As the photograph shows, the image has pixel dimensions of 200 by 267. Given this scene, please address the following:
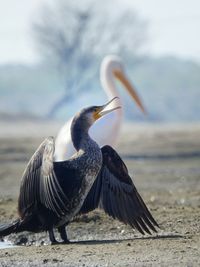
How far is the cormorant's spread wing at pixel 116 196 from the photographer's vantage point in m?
11.9

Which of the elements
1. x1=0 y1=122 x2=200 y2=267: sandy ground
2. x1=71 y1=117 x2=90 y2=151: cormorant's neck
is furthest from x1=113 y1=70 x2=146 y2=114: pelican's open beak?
x1=71 y1=117 x2=90 y2=151: cormorant's neck

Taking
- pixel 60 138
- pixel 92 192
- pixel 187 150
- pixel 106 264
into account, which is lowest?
pixel 106 264

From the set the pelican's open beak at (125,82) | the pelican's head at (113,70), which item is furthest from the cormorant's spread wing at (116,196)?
the pelican's open beak at (125,82)

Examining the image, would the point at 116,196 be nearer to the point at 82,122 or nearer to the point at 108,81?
the point at 82,122

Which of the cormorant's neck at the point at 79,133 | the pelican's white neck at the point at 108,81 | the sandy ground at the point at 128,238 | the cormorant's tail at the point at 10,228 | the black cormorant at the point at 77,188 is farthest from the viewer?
the pelican's white neck at the point at 108,81

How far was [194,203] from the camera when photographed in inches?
600

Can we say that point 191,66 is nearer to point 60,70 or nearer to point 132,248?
point 60,70

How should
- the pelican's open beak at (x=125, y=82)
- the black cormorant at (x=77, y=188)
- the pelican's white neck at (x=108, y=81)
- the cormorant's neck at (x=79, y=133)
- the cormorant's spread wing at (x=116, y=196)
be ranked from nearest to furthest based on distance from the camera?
the black cormorant at (x=77, y=188) → the cormorant's neck at (x=79, y=133) → the cormorant's spread wing at (x=116, y=196) → the pelican's white neck at (x=108, y=81) → the pelican's open beak at (x=125, y=82)

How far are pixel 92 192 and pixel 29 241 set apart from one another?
3.04 feet

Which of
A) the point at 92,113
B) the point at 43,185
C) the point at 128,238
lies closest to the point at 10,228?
the point at 43,185

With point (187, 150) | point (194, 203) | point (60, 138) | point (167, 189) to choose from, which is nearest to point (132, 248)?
point (60, 138)

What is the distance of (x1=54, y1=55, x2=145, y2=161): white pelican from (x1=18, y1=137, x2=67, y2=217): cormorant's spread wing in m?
2.02

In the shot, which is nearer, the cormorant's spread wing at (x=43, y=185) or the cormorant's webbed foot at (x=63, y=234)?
the cormorant's spread wing at (x=43, y=185)

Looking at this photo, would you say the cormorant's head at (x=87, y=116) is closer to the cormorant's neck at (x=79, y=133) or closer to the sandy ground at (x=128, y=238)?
the cormorant's neck at (x=79, y=133)
